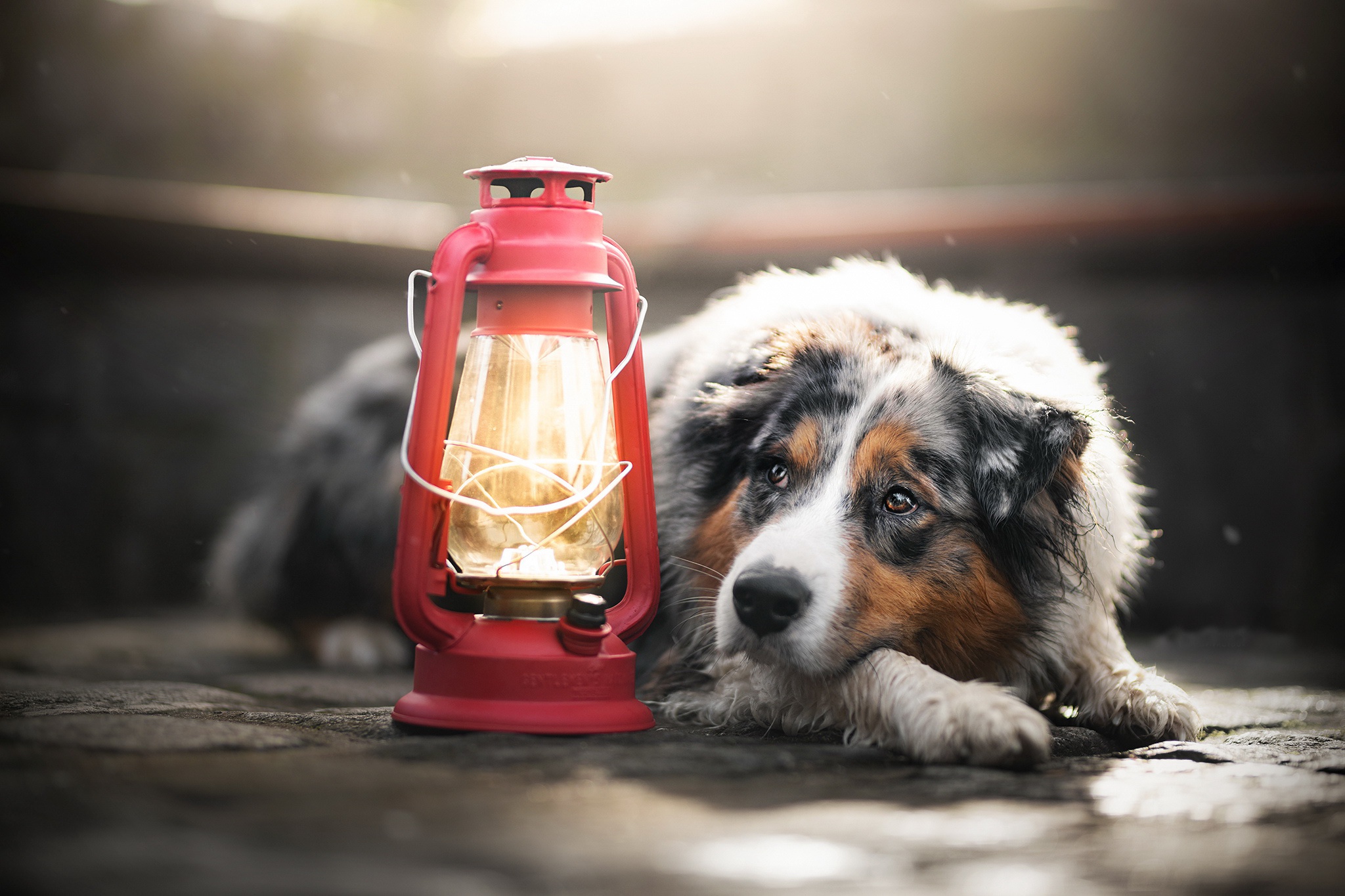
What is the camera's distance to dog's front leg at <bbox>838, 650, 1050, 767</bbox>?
209 centimetres

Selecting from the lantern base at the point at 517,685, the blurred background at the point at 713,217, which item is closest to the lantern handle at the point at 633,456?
the lantern base at the point at 517,685

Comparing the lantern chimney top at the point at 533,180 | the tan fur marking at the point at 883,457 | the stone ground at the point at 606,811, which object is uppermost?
the lantern chimney top at the point at 533,180

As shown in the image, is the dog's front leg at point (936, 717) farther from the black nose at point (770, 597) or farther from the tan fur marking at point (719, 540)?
the tan fur marking at point (719, 540)

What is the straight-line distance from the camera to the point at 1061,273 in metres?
5.13

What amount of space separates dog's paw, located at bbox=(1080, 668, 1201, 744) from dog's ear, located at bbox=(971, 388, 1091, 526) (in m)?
0.49

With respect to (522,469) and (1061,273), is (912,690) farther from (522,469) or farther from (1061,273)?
(1061,273)

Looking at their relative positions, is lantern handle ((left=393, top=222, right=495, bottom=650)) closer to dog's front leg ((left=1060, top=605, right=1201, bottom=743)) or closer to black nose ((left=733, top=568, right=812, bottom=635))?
black nose ((left=733, top=568, right=812, bottom=635))

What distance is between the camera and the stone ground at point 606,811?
4.49ft

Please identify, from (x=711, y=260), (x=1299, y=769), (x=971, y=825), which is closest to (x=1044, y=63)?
(x=711, y=260)

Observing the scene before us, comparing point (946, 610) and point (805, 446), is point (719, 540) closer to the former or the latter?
point (805, 446)

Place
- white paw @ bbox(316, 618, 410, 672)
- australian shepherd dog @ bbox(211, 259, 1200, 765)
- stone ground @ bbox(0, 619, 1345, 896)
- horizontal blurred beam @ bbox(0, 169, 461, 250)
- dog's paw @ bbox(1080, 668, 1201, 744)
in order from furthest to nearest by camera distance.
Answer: horizontal blurred beam @ bbox(0, 169, 461, 250)
white paw @ bbox(316, 618, 410, 672)
dog's paw @ bbox(1080, 668, 1201, 744)
australian shepherd dog @ bbox(211, 259, 1200, 765)
stone ground @ bbox(0, 619, 1345, 896)

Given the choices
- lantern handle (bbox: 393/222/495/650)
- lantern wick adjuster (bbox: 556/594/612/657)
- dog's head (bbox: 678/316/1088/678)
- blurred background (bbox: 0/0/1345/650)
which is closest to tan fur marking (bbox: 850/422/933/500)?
dog's head (bbox: 678/316/1088/678)

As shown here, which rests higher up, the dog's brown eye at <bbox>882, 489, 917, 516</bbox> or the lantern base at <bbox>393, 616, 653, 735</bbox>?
the dog's brown eye at <bbox>882, 489, 917, 516</bbox>

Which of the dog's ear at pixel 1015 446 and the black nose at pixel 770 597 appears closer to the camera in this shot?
the black nose at pixel 770 597
